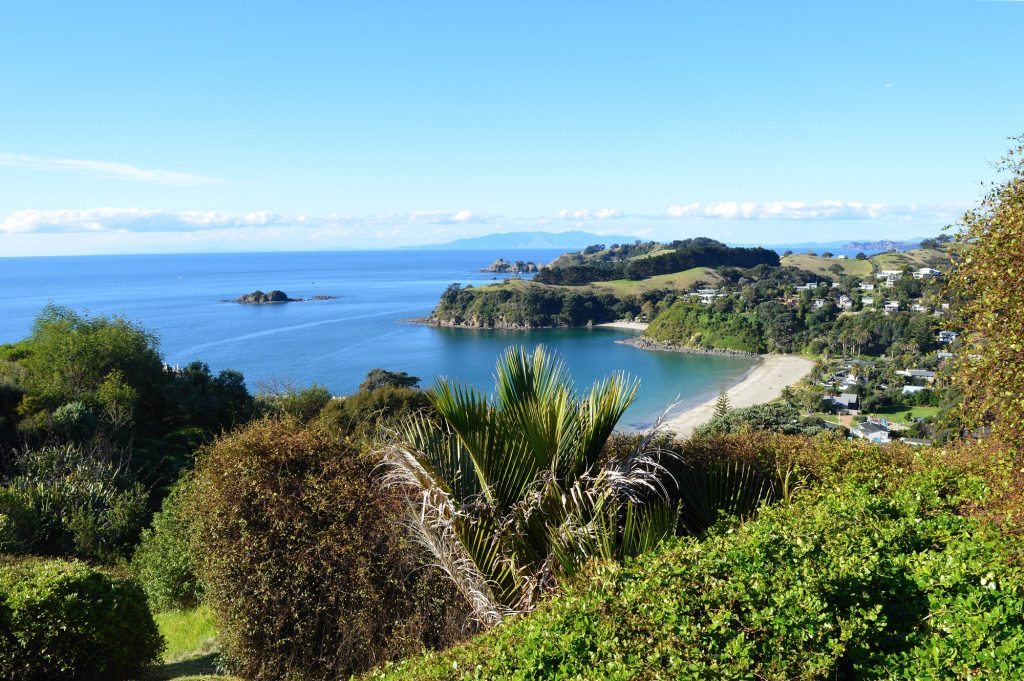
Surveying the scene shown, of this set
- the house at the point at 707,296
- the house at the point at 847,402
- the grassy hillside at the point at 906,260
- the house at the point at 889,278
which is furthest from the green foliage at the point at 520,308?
the grassy hillside at the point at 906,260

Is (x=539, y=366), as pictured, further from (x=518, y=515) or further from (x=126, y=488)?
(x=126, y=488)

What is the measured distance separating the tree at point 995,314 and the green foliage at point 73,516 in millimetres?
12033

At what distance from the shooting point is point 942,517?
4188 millimetres

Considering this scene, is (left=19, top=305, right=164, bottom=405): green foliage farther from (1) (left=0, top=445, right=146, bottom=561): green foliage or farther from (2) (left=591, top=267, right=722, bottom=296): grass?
(2) (left=591, top=267, right=722, bottom=296): grass

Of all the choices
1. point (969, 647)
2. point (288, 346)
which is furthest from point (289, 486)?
point (288, 346)

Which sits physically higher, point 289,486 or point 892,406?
point 289,486

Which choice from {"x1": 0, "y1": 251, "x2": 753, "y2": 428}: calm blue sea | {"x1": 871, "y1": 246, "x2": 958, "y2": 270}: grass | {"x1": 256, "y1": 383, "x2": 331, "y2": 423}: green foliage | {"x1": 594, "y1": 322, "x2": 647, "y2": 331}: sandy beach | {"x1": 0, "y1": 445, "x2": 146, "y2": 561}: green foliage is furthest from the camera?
{"x1": 871, "y1": 246, "x2": 958, "y2": 270}: grass

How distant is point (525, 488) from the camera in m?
4.15

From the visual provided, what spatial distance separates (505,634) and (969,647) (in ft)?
6.51

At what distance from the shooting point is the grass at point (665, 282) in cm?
11250

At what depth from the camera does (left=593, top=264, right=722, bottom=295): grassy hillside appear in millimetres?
112438

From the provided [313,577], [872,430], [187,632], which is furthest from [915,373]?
[313,577]

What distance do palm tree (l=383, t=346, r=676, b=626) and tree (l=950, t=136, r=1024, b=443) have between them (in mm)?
1868

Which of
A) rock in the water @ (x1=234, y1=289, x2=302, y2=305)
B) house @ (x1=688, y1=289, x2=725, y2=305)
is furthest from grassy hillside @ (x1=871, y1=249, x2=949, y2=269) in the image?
rock in the water @ (x1=234, y1=289, x2=302, y2=305)
